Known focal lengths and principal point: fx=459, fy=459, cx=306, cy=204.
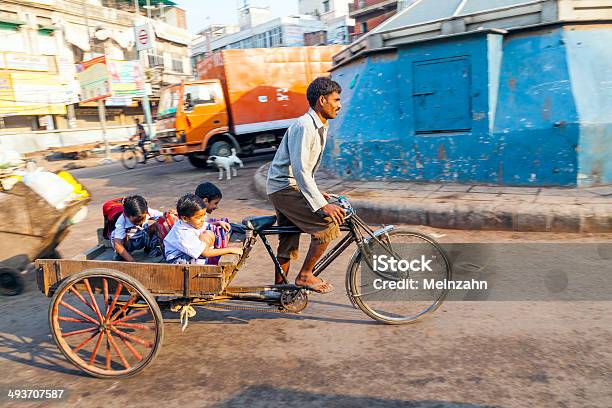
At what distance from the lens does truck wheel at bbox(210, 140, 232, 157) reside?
1271 centimetres

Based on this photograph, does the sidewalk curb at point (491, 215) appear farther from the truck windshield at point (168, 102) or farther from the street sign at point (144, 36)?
the street sign at point (144, 36)

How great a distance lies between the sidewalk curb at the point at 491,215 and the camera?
5227 mm

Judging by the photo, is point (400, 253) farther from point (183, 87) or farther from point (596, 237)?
point (183, 87)

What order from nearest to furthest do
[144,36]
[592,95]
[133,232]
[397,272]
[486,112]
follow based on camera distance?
1. [397,272]
2. [133,232]
3. [592,95]
4. [486,112]
5. [144,36]

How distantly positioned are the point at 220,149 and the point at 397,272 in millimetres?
10080

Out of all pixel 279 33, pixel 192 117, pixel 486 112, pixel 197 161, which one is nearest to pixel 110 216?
pixel 486 112

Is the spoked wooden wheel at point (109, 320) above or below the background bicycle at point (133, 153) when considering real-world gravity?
below

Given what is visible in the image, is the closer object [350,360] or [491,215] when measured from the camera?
[350,360]

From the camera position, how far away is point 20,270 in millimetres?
4328

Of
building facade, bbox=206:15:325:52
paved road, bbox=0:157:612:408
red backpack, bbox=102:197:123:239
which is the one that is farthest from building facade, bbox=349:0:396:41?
paved road, bbox=0:157:612:408

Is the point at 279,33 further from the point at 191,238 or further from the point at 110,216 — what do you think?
the point at 191,238

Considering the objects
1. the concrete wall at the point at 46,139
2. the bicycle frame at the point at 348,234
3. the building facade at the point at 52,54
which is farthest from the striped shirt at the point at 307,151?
the building facade at the point at 52,54

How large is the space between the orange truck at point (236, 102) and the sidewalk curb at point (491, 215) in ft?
23.8

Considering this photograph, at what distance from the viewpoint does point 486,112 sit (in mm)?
6945
